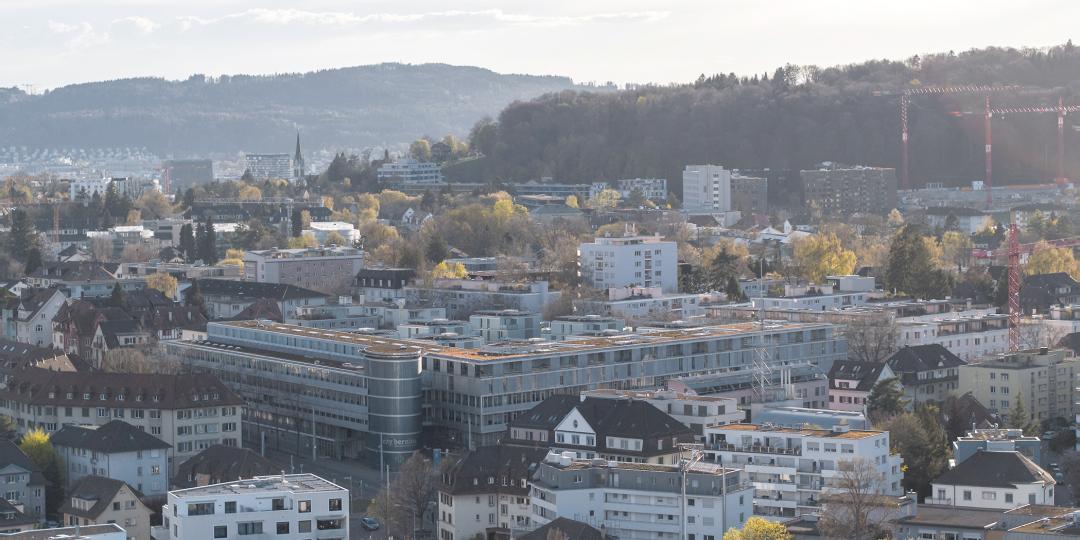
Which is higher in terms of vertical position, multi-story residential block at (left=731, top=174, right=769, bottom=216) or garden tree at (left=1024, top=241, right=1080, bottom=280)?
multi-story residential block at (left=731, top=174, right=769, bottom=216)

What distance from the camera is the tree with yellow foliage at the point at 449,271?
65562mm

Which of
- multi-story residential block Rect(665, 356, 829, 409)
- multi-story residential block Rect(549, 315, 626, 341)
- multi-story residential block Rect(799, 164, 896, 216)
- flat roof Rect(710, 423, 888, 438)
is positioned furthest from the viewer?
multi-story residential block Rect(799, 164, 896, 216)

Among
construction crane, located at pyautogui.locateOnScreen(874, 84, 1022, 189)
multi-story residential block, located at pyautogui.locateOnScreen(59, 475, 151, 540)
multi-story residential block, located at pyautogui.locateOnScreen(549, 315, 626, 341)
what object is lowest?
multi-story residential block, located at pyautogui.locateOnScreen(59, 475, 151, 540)

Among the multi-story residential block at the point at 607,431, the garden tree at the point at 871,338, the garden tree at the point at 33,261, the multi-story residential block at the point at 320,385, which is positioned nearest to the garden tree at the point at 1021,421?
the garden tree at the point at 871,338

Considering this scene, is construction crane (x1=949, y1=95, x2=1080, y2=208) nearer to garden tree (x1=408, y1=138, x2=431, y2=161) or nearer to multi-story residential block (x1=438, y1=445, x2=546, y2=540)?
garden tree (x1=408, y1=138, x2=431, y2=161)

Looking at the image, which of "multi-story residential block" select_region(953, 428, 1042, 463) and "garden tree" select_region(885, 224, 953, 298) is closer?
"multi-story residential block" select_region(953, 428, 1042, 463)

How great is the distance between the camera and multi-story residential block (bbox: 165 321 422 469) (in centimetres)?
4116

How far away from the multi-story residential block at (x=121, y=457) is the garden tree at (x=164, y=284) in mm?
25445

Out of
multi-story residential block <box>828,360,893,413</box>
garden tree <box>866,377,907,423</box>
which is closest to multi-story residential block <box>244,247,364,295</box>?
multi-story residential block <box>828,360,893,413</box>

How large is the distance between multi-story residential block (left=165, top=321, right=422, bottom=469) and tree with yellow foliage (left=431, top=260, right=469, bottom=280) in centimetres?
1567

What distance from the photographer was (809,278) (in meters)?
67.2

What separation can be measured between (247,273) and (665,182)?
43.1 metres

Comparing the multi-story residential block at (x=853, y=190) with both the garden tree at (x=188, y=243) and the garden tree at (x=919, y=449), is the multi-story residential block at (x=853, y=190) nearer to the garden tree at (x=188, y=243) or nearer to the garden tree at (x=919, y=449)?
the garden tree at (x=188, y=243)

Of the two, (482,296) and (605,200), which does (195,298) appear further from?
(605,200)
